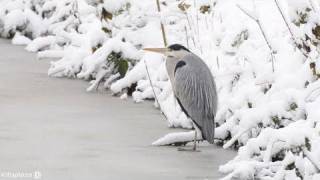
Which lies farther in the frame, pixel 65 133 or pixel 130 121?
pixel 130 121

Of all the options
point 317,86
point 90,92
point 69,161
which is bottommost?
point 90,92

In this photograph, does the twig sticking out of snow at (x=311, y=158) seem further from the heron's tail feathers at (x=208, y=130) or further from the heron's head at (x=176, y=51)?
the heron's head at (x=176, y=51)

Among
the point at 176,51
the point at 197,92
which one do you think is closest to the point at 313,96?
the point at 197,92

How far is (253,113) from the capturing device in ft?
25.4

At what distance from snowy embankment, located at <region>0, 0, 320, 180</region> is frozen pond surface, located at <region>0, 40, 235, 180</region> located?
227mm

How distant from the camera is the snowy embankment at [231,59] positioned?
Answer: 6945 mm

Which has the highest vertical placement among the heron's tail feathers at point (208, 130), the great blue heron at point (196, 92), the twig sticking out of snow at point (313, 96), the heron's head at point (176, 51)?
the twig sticking out of snow at point (313, 96)

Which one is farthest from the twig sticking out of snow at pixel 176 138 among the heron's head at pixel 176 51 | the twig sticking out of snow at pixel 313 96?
the twig sticking out of snow at pixel 313 96

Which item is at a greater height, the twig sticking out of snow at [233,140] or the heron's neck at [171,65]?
the heron's neck at [171,65]

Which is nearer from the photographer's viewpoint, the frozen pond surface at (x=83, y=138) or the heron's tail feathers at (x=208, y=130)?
the frozen pond surface at (x=83, y=138)

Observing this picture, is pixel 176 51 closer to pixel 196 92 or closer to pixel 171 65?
pixel 171 65

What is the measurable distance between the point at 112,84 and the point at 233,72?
2.09 metres

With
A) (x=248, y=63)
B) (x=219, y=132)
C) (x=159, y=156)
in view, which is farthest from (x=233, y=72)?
(x=159, y=156)

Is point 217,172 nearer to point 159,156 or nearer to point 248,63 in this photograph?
point 159,156
